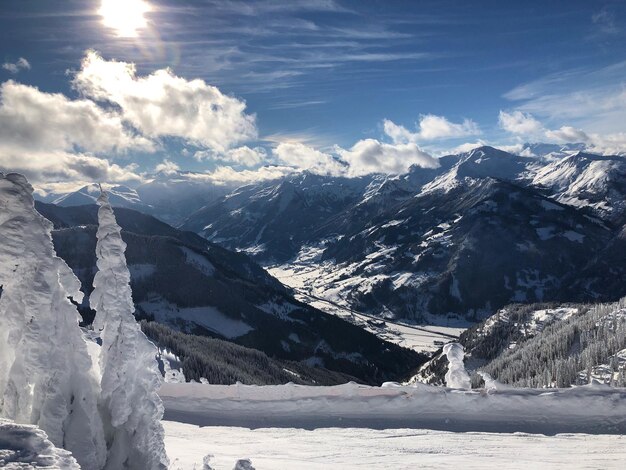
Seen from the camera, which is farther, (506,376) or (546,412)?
(506,376)

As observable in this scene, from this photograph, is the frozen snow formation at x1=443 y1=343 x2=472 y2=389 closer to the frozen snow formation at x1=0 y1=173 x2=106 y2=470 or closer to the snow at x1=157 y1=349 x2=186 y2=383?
the frozen snow formation at x1=0 y1=173 x2=106 y2=470

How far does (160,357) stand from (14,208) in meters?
77.9

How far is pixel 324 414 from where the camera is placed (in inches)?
1045

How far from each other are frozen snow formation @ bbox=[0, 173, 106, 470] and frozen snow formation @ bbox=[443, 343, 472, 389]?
24863mm

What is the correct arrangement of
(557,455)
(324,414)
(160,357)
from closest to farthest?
(557,455)
(324,414)
(160,357)

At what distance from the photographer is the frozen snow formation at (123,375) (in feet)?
51.0

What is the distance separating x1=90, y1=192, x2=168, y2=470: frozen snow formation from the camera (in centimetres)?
1555


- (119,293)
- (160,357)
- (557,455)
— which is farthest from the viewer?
(160,357)

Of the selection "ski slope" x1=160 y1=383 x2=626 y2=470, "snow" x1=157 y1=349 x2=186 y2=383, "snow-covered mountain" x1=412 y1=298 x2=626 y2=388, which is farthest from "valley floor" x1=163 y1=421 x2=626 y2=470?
"snow-covered mountain" x1=412 y1=298 x2=626 y2=388

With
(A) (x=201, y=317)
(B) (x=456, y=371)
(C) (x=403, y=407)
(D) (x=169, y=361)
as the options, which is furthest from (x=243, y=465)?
(A) (x=201, y=317)

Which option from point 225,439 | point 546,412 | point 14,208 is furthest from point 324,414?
point 14,208

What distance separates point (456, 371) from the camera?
3369 centimetres

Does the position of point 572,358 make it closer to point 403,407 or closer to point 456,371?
point 456,371

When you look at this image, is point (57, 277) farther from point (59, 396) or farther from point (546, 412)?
point (546, 412)
